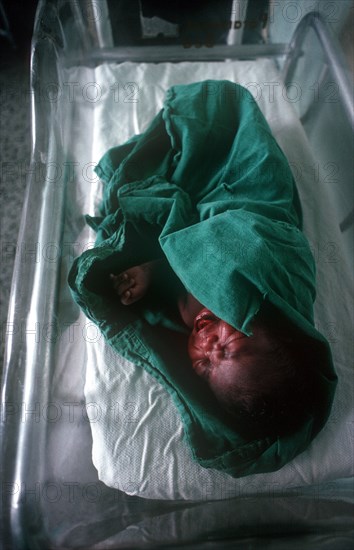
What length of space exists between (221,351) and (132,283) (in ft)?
0.77

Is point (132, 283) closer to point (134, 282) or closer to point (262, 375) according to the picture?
point (134, 282)

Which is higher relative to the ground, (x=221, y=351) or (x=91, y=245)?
(x=91, y=245)

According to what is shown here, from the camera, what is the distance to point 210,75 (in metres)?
1.19

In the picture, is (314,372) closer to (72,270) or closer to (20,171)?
(72,270)

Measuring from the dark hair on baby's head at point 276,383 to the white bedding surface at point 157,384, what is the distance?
119mm

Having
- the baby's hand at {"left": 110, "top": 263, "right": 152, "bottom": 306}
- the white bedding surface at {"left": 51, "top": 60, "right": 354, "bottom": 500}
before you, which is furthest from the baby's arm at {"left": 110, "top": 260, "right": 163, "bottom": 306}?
the white bedding surface at {"left": 51, "top": 60, "right": 354, "bottom": 500}

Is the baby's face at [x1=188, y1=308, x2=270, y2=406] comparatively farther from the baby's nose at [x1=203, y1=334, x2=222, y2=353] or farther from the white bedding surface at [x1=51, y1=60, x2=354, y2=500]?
the white bedding surface at [x1=51, y1=60, x2=354, y2=500]

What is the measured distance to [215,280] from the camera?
642 mm

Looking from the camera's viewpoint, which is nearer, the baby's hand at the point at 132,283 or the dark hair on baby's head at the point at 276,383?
the dark hair on baby's head at the point at 276,383

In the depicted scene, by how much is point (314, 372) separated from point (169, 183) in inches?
19.4

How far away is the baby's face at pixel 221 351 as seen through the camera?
0.64 meters

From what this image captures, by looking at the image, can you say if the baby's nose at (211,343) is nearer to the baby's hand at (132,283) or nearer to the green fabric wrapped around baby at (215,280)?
the green fabric wrapped around baby at (215,280)

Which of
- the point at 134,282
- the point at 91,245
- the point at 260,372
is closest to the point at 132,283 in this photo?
the point at 134,282

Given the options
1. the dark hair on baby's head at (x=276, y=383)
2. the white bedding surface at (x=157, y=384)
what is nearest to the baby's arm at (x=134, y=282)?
the white bedding surface at (x=157, y=384)
